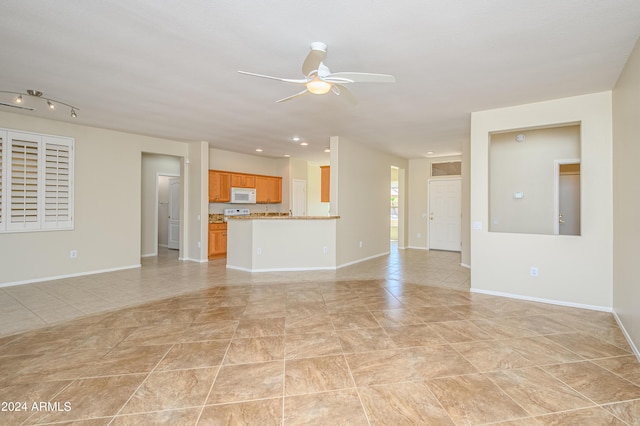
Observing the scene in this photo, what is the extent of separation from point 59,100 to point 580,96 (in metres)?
6.62

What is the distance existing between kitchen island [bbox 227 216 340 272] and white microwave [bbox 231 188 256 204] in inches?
66.5

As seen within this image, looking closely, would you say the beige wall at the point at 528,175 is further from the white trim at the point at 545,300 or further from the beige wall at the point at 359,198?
the beige wall at the point at 359,198

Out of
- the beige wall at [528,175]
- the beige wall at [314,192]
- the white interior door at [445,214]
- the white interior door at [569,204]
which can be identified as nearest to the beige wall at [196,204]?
the beige wall at [314,192]

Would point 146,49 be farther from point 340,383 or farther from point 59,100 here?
point 340,383

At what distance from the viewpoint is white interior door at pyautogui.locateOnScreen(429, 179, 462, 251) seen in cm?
837

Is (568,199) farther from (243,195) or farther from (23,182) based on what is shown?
(23,182)

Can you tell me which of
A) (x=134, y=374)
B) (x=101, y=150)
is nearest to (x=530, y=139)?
(x=134, y=374)

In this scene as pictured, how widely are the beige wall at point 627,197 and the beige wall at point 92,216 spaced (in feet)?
23.7

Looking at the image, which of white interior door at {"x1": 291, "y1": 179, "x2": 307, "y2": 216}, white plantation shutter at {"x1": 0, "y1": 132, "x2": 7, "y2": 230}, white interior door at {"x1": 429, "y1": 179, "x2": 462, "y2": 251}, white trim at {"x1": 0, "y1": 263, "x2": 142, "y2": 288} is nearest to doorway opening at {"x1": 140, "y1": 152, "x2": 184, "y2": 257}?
white trim at {"x1": 0, "y1": 263, "x2": 142, "y2": 288}

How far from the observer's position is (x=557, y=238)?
12.8 feet

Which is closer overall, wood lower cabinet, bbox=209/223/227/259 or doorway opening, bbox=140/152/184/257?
wood lower cabinet, bbox=209/223/227/259

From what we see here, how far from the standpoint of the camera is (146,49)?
269 cm

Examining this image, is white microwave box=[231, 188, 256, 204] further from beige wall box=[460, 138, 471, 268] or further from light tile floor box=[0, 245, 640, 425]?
beige wall box=[460, 138, 471, 268]

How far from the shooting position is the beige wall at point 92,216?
4758mm
